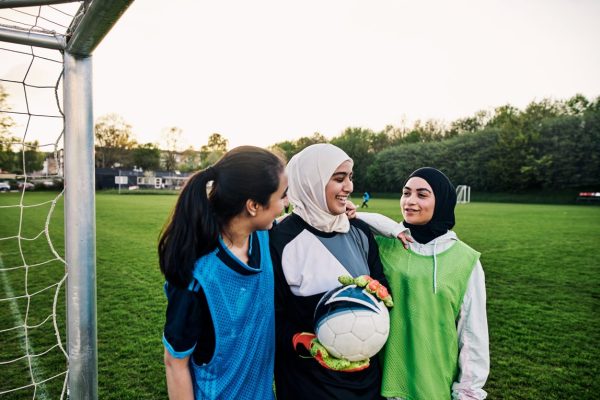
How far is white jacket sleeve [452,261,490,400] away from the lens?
177 cm

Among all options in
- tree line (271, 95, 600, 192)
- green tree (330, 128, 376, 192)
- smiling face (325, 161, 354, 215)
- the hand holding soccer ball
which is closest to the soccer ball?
the hand holding soccer ball

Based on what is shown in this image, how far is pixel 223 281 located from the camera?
1.46 meters

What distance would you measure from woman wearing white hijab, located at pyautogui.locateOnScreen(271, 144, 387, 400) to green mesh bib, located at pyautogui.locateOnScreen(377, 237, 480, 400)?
0.12m

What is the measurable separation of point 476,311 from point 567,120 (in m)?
49.9

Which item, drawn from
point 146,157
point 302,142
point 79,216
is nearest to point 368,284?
point 79,216

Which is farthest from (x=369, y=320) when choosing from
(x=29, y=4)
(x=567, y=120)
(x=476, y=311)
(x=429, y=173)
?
(x=567, y=120)

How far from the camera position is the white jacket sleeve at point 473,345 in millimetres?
1771

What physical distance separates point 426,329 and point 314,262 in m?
0.64

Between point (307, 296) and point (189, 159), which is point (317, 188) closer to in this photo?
point (307, 296)

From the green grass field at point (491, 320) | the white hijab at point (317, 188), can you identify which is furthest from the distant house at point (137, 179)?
the white hijab at point (317, 188)

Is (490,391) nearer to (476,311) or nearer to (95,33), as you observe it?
(476,311)

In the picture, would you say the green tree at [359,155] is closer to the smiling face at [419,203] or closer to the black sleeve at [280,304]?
the smiling face at [419,203]

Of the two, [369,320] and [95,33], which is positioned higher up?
[95,33]

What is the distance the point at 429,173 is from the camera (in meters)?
2.08
